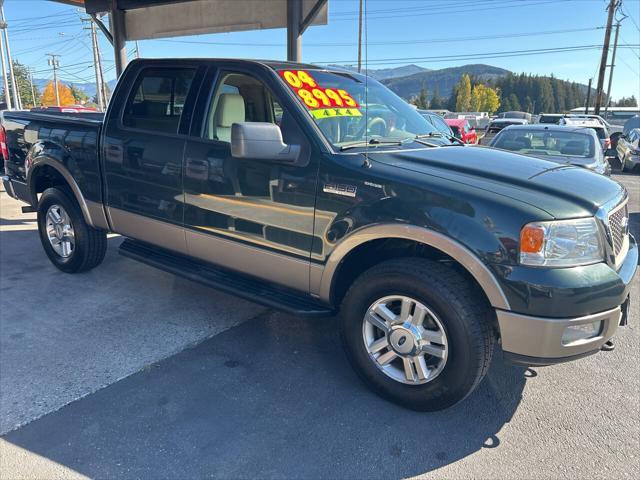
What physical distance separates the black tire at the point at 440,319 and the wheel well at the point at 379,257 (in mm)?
Result: 75

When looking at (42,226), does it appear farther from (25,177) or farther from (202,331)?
(202,331)

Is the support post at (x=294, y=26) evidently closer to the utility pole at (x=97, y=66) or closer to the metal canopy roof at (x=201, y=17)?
the metal canopy roof at (x=201, y=17)

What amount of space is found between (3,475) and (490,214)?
264 centimetres

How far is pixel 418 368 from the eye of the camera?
9.32ft

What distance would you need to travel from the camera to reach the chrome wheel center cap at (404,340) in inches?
111

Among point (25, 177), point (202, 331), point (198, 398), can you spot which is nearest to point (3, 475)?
point (198, 398)

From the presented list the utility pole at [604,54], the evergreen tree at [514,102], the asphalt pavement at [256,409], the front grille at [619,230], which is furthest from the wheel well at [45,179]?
the evergreen tree at [514,102]

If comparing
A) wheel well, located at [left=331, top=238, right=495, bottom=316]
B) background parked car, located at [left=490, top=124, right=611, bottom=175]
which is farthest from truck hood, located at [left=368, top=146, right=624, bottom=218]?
background parked car, located at [left=490, top=124, right=611, bottom=175]

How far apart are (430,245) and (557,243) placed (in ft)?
2.02

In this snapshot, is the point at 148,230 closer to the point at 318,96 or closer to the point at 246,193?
the point at 246,193

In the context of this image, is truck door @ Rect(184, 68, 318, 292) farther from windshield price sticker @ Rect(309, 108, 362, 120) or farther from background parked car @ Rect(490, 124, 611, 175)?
background parked car @ Rect(490, 124, 611, 175)

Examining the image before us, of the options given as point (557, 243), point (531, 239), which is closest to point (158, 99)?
point (531, 239)

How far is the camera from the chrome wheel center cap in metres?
2.82

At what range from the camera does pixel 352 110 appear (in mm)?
3479
